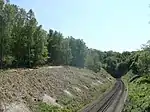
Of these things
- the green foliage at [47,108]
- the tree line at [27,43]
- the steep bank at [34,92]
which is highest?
the tree line at [27,43]

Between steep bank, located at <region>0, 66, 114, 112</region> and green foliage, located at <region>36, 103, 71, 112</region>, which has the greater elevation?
steep bank, located at <region>0, 66, 114, 112</region>

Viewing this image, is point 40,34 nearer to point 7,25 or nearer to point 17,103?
point 7,25

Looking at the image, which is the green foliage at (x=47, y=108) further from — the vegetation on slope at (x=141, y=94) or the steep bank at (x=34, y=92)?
the vegetation on slope at (x=141, y=94)

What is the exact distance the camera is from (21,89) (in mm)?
47531

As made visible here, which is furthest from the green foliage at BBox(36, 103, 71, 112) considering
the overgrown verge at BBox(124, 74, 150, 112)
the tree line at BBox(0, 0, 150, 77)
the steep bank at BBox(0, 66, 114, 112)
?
the tree line at BBox(0, 0, 150, 77)

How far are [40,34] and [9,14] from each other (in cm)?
2612

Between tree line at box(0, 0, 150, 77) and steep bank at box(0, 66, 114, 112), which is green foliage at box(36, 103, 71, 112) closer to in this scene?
steep bank at box(0, 66, 114, 112)

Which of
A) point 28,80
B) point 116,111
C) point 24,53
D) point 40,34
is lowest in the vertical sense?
point 116,111

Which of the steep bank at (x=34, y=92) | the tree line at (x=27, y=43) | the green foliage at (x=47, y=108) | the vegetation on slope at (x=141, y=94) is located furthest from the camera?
the tree line at (x=27, y=43)

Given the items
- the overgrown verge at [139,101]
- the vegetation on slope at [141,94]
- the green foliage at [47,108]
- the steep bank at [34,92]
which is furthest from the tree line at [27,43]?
the green foliage at [47,108]

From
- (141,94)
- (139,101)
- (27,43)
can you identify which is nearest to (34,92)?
(141,94)

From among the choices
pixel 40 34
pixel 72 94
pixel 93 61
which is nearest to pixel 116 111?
pixel 72 94

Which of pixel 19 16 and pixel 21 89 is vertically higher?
pixel 19 16

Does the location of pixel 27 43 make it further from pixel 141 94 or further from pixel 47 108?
pixel 141 94
